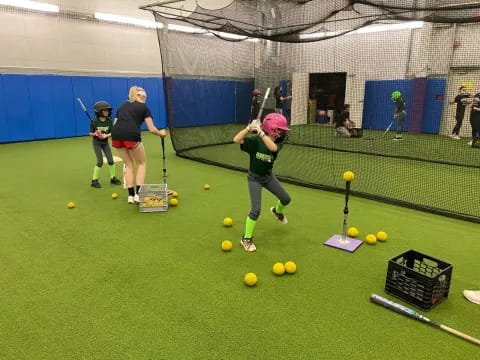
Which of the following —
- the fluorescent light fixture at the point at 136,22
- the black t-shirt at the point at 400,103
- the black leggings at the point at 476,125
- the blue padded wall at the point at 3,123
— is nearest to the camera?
the fluorescent light fixture at the point at 136,22

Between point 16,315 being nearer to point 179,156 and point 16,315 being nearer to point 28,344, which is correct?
point 28,344

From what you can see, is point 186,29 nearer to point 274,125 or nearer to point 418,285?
point 274,125

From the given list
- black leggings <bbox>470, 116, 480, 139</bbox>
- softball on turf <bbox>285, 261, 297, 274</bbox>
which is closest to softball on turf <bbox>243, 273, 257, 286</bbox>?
softball on turf <bbox>285, 261, 297, 274</bbox>

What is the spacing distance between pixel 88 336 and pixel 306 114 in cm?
1385

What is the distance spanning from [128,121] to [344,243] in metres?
3.22

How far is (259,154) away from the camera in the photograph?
144 inches

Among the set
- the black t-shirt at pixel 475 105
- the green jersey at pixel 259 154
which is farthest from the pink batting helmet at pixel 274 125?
the black t-shirt at pixel 475 105

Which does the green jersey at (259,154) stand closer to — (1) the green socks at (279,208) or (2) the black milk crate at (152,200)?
(1) the green socks at (279,208)

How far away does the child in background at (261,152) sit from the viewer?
3.50 m

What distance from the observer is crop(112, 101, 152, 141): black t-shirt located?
4941mm

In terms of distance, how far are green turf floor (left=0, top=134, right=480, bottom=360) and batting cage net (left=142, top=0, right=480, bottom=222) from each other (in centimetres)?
162

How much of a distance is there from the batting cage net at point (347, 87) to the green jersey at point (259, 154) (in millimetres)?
2635

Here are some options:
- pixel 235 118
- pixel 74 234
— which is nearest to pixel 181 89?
pixel 235 118

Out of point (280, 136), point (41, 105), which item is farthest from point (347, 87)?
point (280, 136)
